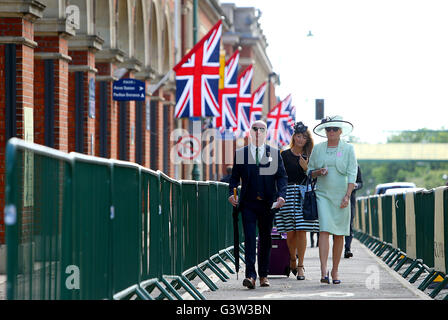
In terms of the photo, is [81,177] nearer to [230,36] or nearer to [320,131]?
[320,131]

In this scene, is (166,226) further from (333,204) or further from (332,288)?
(333,204)

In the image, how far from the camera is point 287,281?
13719mm

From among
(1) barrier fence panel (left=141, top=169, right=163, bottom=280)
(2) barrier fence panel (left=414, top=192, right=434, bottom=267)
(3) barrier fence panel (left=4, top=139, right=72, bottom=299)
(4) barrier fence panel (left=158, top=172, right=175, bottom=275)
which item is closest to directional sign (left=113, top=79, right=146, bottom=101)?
(2) barrier fence panel (left=414, top=192, right=434, bottom=267)

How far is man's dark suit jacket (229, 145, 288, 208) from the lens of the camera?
497 inches

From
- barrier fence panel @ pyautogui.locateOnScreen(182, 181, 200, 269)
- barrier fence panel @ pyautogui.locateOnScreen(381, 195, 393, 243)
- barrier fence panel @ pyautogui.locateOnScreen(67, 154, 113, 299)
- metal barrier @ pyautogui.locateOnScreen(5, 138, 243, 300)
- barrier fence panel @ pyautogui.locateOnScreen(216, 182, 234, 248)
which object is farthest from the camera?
barrier fence panel @ pyautogui.locateOnScreen(381, 195, 393, 243)

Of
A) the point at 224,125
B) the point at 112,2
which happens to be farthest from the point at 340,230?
the point at 224,125

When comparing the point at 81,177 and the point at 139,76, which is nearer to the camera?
the point at 81,177

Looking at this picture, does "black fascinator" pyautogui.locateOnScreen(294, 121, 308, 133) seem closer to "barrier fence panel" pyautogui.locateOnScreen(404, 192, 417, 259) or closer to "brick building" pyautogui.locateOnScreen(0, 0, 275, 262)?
"barrier fence panel" pyautogui.locateOnScreen(404, 192, 417, 259)

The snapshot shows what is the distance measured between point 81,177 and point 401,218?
11.5 m

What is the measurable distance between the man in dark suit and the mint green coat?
0.57 metres

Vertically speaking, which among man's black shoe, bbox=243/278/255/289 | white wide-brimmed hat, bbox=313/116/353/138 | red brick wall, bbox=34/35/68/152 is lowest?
man's black shoe, bbox=243/278/255/289

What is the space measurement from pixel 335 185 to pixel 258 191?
102 centimetres

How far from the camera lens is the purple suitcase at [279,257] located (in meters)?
14.3

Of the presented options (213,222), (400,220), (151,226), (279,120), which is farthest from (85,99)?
(279,120)
